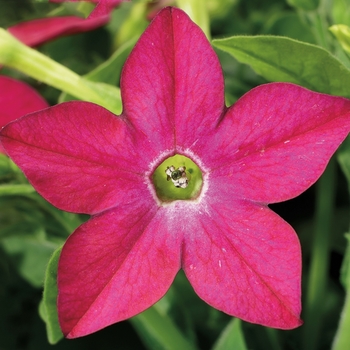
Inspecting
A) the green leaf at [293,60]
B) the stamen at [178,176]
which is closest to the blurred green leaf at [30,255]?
the stamen at [178,176]

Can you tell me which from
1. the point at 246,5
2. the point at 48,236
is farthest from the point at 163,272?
the point at 246,5

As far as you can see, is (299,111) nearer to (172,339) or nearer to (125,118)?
(125,118)

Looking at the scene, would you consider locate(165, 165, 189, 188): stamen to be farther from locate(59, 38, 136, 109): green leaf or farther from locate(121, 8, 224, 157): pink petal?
locate(59, 38, 136, 109): green leaf

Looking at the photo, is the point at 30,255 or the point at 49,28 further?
the point at 30,255

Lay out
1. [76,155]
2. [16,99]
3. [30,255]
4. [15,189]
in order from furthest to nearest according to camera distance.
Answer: [30,255] → [16,99] → [15,189] → [76,155]

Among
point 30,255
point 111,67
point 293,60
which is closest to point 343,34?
point 293,60

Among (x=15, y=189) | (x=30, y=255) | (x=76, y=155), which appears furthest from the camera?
(x=30, y=255)

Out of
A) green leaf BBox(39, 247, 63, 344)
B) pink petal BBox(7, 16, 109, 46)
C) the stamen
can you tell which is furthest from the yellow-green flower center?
pink petal BBox(7, 16, 109, 46)

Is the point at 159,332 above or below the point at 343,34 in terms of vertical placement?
below

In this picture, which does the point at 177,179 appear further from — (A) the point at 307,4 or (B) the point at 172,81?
(A) the point at 307,4
